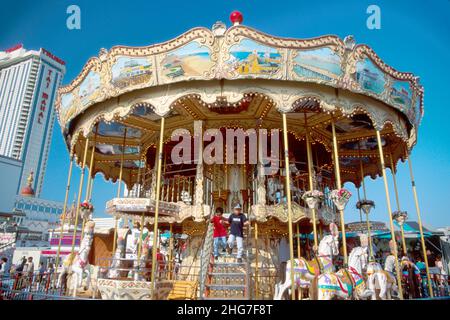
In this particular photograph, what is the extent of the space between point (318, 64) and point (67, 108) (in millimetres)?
7592

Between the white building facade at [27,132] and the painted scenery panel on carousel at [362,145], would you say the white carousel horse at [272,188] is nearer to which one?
the painted scenery panel on carousel at [362,145]

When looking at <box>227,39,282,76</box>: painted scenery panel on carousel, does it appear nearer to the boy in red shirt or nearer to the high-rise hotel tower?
the boy in red shirt

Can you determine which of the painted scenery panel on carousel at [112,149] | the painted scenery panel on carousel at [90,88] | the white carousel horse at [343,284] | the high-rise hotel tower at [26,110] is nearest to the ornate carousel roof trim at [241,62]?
the painted scenery panel on carousel at [90,88]

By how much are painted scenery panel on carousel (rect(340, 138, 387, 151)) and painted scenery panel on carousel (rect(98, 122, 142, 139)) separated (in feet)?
26.7

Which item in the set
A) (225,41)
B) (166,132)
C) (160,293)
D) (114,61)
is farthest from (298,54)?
(160,293)

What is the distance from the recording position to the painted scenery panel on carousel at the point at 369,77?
27.1ft

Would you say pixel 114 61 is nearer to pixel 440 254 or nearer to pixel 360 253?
pixel 360 253

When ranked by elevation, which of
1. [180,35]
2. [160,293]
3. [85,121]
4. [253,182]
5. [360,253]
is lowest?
[160,293]

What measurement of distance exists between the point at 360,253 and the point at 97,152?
11.3 metres

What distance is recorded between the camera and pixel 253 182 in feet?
A: 33.1

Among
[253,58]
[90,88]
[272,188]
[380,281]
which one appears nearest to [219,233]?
[272,188]

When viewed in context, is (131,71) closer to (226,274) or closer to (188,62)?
(188,62)

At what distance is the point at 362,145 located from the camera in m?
13.0
